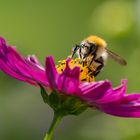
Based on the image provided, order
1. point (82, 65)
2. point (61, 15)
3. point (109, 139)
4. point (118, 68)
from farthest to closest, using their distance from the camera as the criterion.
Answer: point (61, 15)
point (118, 68)
point (109, 139)
point (82, 65)

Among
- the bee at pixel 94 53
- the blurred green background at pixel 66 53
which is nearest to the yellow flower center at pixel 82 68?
the bee at pixel 94 53

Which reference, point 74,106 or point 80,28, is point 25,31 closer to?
point 80,28

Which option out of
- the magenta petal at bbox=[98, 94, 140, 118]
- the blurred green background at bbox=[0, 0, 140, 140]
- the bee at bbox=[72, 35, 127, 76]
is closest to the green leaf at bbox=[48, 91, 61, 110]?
the magenta petal at bbox=[98, 94, 140, 118]

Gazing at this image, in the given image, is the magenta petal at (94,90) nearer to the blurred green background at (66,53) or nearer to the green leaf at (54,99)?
the green leaf at (54,99)

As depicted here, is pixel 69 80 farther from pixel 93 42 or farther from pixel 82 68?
pixel 93 42

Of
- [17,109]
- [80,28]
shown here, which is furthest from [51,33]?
[17,109]

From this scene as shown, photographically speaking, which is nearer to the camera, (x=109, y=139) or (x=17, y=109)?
(x=109, y=139)
